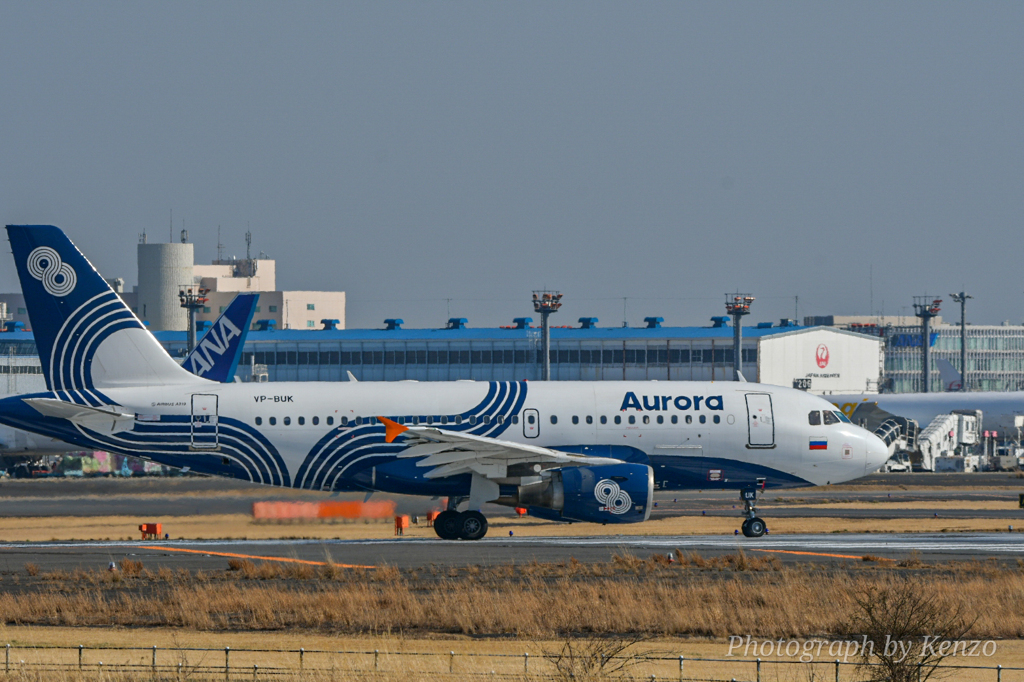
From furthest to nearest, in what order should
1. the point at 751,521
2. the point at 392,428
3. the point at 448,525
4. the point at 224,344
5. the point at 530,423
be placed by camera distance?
the point at 224,344, the point at 751,521, the point at 530,423, the point at 448,525, the point at 392,428

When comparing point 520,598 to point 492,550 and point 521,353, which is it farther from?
point 521,353

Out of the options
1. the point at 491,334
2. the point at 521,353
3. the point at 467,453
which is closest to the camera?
the point at 467,453

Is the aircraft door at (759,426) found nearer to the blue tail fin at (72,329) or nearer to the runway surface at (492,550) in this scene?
the runway surface at (492,550)

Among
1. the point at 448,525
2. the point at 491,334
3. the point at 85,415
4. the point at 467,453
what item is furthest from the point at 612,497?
the point at 491,334

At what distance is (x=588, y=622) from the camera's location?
2178cm

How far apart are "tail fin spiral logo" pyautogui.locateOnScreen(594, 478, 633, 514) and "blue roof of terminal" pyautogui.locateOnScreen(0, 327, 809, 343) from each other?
78.2 meters

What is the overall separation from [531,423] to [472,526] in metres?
3.13

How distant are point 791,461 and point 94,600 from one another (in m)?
19.4

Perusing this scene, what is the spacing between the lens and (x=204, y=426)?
113 feet

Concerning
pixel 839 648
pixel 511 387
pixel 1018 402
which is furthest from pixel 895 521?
pixel 1018 402

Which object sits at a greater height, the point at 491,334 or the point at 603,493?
the point at 491,334

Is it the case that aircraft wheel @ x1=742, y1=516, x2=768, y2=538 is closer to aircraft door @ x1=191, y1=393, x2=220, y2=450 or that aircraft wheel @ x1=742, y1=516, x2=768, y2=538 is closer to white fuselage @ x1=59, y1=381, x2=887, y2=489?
white fuselage @ x1=59, y1=381, x2=887, y2=489

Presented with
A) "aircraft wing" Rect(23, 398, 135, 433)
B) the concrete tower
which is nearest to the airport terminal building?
the concrete tower

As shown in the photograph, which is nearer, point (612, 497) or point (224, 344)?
point (612, 497)
